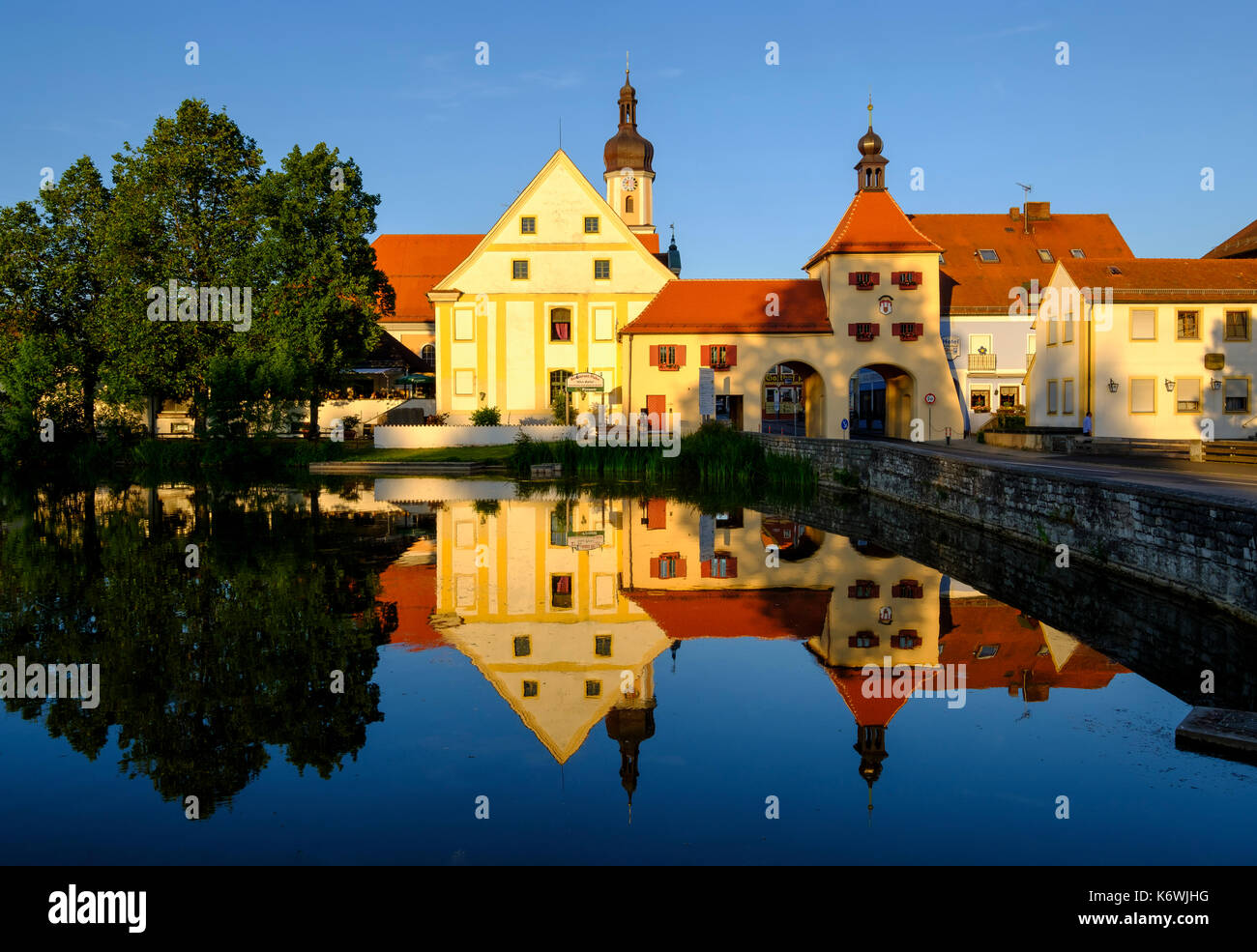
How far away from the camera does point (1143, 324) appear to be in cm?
3784

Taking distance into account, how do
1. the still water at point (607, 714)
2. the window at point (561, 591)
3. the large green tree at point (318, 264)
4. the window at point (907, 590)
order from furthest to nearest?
the large green tree at point (318, 264) → the window at point (907, 590) → the window at point (561, 591) → the still water at point (607, 714)

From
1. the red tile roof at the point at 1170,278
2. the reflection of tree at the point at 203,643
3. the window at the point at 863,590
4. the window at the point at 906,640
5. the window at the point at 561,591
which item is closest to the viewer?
the reflection of tree at the point at 203,643

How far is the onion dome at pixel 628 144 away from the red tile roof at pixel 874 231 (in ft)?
81.9

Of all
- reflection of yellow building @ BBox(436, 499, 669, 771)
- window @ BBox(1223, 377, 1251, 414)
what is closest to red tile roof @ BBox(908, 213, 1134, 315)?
window @ BBox(1223, 377, 1251, 414)

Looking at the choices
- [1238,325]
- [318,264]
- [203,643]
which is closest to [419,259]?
[318,264]

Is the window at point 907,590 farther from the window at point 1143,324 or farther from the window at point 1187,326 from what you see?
the window at point 1187,326

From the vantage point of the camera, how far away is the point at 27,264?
155 ft

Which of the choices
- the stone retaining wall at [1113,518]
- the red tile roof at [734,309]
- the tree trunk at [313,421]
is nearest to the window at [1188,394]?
the red tile roof at [734,309]

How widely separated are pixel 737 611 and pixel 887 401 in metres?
39.7

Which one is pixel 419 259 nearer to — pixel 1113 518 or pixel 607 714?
pixel 1113 518

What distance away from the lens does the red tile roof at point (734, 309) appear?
4512 cm

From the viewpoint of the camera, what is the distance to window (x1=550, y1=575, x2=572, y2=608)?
43.0 feet

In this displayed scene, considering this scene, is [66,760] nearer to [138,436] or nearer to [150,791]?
[150,791]
